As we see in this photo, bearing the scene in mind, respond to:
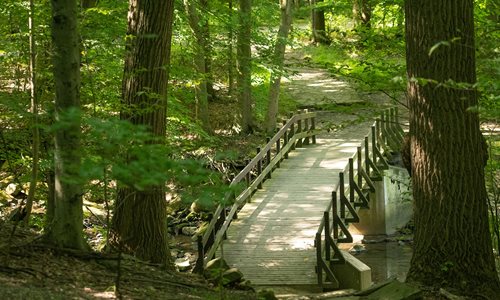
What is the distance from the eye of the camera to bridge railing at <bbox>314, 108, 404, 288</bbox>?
11695mm

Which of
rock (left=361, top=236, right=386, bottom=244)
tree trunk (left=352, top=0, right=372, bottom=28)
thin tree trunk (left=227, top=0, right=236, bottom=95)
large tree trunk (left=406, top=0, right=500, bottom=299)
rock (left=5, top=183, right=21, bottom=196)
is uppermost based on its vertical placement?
tree trunk (left=352, top=0, right=372, bottom=28)

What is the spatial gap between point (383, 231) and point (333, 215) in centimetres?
695

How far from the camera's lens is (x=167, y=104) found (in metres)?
13.1

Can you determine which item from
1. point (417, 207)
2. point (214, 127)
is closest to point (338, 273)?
point (417, 207)

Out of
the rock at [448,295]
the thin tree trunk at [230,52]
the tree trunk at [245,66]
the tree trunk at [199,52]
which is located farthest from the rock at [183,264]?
the rock at [448,295]

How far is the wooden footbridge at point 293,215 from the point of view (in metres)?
11.7

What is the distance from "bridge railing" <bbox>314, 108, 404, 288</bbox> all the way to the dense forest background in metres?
1.06

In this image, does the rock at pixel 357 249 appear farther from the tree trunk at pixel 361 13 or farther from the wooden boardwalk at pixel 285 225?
the tree trunk at pixel 361 13

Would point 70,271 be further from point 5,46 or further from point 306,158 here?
point 306,158

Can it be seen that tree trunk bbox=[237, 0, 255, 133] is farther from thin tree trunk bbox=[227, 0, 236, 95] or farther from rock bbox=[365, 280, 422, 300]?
rock bbox=[365, 280, 422, 300]

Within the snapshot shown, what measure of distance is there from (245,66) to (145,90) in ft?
34.5

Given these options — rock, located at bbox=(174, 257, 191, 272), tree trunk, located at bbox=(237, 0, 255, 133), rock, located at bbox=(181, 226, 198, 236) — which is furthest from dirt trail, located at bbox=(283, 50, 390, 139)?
rock, located at bbox=(174, 257, 191, 272)

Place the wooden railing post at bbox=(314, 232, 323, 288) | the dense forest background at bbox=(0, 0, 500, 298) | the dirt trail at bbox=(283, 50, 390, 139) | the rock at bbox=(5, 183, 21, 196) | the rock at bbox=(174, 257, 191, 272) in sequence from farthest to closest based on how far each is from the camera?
1. the dirt trail at bbox=(283, 50, 390, 139)
2. the rock at bbox=(5, 183, 21, 196)
3. the rock at bbox=(174, 257, 191, 272)
4. the wooden railing post at bbox=(314, 232, 323, 288)
5. the dense forest background at bbox=(0, 0, 500, 298)

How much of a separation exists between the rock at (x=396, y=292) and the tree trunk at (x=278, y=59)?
1223cm
